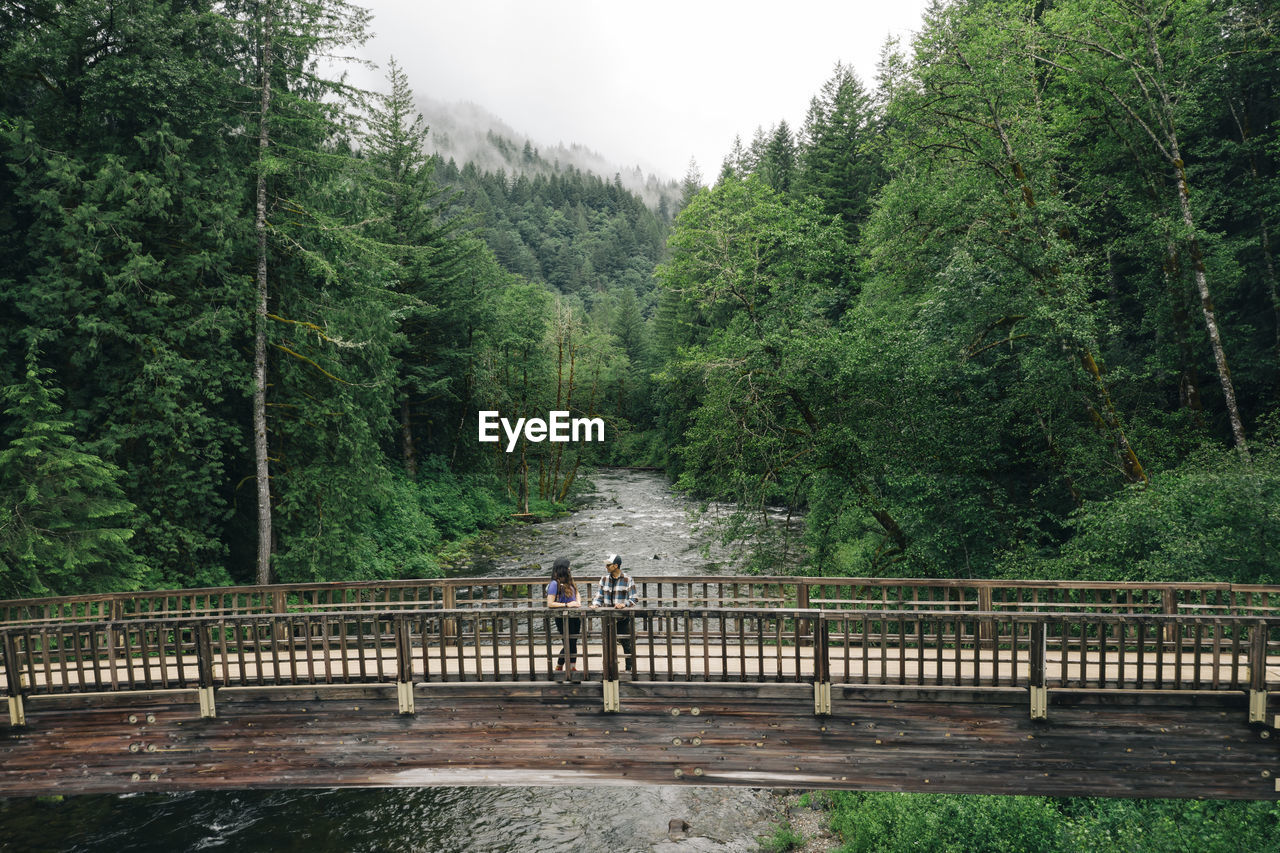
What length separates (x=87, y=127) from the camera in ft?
48.0

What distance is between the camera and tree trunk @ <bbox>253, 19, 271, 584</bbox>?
16016 millimetres

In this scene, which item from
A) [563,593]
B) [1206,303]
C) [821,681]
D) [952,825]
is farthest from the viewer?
[1206,303]

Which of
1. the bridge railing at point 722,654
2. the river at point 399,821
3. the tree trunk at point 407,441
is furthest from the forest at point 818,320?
the tree trunk at point 407,441

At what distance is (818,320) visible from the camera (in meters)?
16.5

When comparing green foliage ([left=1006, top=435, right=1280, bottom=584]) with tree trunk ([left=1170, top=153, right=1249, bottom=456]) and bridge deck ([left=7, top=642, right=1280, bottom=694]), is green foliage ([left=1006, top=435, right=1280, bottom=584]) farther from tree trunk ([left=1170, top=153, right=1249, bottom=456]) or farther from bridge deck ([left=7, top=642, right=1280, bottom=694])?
bridge deck ([left=7, top=642, right=1280, bottom=694])

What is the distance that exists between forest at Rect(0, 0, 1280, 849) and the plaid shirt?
763 centimetres

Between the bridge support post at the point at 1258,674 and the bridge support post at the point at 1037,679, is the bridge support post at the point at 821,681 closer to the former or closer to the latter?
the bridge support post at the point at 1037,679

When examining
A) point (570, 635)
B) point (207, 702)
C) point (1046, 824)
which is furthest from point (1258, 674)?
point (207, 702)

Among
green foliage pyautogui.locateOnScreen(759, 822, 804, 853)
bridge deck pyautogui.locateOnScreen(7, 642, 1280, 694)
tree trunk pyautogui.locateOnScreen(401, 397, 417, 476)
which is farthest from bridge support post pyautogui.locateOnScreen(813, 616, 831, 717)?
tree trunk pyautogui.locateOnScreen(401, 397, 417, 476)

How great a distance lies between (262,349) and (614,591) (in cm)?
1214

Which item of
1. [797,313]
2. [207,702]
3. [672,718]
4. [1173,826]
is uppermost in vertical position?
[797,313]

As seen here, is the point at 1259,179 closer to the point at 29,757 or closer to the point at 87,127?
the point at 29,757

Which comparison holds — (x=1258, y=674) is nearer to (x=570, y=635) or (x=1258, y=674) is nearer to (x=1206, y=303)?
(x=570, y=635)

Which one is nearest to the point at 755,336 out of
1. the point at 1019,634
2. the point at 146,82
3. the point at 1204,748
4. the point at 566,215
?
the point at 1019,634
